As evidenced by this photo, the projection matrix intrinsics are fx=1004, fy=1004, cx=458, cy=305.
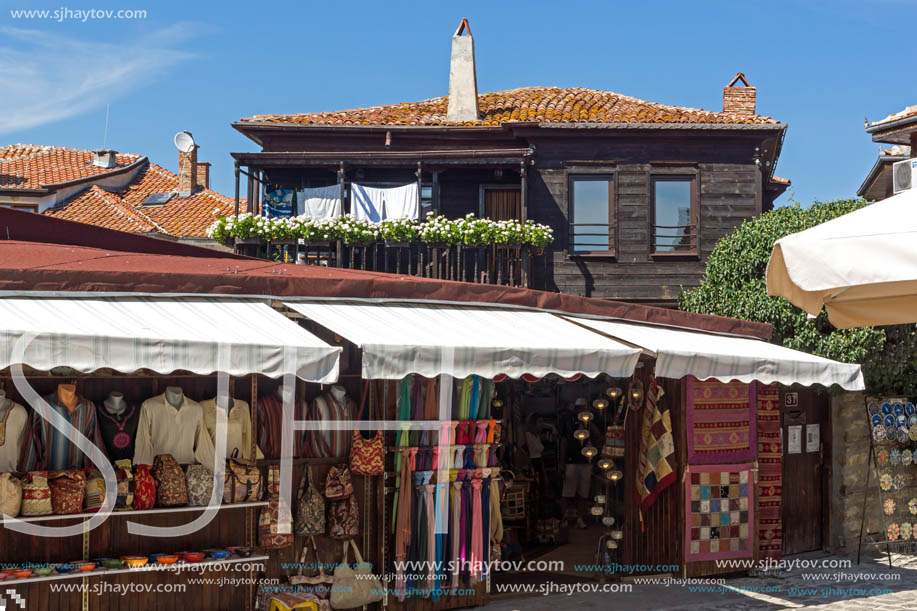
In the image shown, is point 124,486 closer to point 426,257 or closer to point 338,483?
point 338,483

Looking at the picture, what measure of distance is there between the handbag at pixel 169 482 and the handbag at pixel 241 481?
0.37m

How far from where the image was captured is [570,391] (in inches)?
653

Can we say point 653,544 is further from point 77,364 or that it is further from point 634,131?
point 634,131

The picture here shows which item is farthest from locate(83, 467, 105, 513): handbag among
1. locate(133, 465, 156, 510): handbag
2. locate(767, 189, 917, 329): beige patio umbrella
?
locate(767, 189, 917, 329): beige patio umbrella

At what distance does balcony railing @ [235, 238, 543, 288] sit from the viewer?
1794cm

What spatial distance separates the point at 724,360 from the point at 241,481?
4.53 m

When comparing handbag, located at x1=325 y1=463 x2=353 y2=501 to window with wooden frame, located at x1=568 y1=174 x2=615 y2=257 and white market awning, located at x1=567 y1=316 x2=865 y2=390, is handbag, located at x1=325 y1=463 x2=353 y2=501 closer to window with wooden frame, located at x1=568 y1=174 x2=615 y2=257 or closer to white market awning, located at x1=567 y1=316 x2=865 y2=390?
white market awning, located at x1=567 y1=316 x2=865 y2=390

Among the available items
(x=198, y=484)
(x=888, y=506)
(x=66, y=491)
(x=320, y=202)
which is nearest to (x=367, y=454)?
(x=198, y=484)

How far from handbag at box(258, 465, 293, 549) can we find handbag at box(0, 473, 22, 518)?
6.70ft

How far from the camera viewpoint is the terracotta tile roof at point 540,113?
795 inches

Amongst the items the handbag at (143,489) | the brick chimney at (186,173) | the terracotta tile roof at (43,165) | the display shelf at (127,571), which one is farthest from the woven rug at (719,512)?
the brick chimney at (186,173)

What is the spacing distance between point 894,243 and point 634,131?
15.3 metres

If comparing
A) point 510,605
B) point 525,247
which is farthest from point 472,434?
point 525,247

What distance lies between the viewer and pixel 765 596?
34.9 feet
